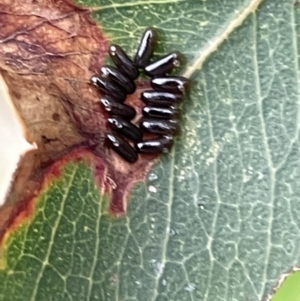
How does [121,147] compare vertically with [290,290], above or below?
above

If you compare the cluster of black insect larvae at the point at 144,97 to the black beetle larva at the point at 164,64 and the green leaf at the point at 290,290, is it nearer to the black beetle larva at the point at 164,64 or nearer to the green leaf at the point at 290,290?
the black beetle larva at the point at 164,64

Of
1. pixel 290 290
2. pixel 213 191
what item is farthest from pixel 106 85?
pixel 290 290

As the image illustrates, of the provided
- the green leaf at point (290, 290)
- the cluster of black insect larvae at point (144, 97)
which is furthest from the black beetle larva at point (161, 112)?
the green leaf at point (290, 290)

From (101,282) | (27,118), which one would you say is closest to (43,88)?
(27,118)

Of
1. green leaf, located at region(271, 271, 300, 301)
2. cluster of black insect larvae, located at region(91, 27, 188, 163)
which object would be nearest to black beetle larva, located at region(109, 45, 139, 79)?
cluster of black insect larvae, located at region(91, 27, 188, 163)

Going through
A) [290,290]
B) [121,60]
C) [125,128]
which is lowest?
[290,290]

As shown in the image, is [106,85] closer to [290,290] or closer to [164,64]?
[164,64]

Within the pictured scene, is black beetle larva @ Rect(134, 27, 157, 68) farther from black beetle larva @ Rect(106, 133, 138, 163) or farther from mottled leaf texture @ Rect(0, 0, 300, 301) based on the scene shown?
black beetle larva @ Rect(106, 133, 138, 163)
